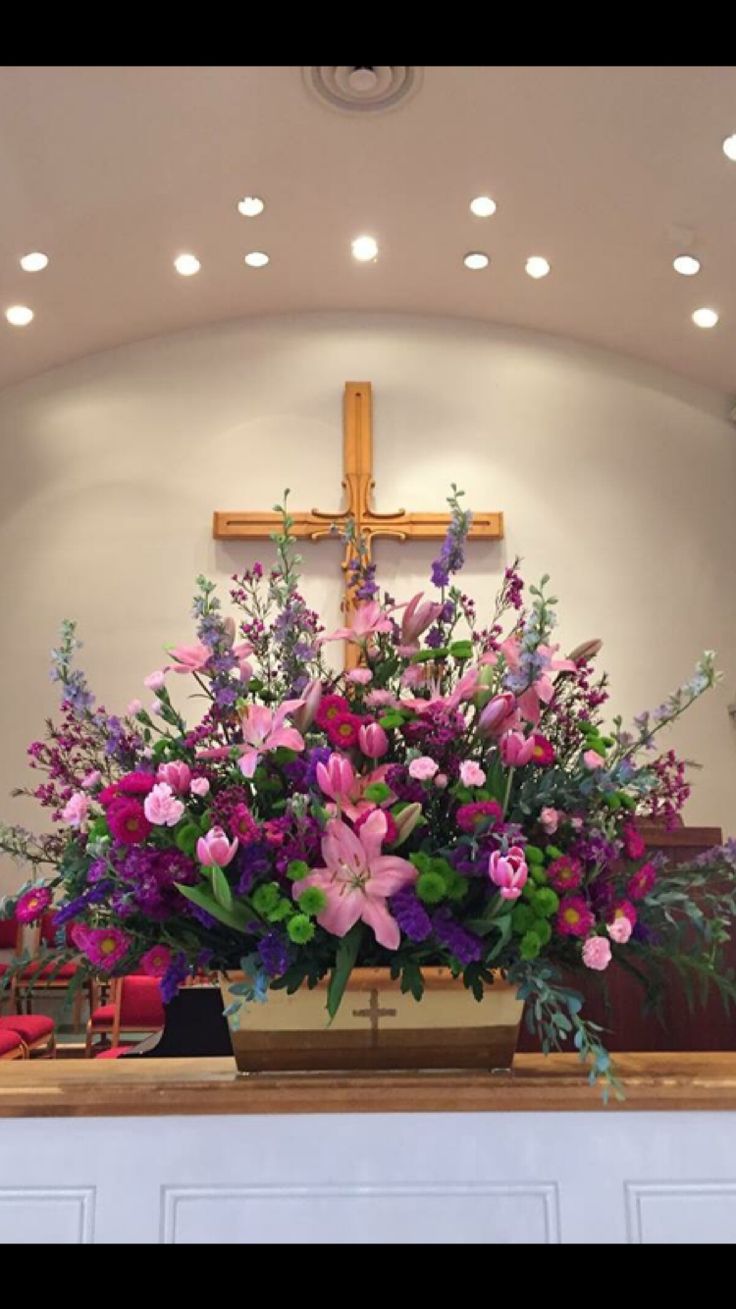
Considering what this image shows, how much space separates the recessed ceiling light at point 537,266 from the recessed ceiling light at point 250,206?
1.48m

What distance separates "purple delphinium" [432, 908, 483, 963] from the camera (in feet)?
3.76

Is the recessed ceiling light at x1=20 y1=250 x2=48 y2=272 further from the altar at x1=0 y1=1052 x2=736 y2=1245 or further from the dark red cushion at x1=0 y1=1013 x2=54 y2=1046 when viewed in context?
the altar at x1=0 y1=1052 x2=736 y2=1245

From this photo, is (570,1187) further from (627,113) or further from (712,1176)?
(627,113)

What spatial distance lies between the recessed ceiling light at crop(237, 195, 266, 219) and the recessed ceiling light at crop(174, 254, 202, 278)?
1.63ft

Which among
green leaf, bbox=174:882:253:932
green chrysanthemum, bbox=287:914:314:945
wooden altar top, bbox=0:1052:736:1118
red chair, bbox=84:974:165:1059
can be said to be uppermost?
green leaf, bbox=174:882:253:932

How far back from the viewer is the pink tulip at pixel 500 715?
123cm

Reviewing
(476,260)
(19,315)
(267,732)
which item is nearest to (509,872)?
(267,732)

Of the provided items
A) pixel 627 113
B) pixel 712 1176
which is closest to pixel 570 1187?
pixel 712 1176

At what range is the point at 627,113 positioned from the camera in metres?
5.05

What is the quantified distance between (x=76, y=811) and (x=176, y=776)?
4.7 inches

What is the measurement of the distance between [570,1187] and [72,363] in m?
6.76

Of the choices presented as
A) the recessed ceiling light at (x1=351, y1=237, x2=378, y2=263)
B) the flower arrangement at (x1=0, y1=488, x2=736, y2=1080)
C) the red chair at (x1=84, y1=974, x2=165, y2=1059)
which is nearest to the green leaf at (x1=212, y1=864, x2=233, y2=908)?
the flower arrangement at (x1=0, y1=488, x2=736, y2=1080)

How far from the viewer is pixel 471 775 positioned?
1.19 metres

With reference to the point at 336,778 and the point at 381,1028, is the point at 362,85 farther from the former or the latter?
the point at 381,1028
